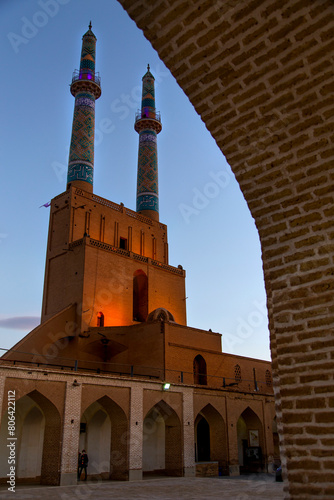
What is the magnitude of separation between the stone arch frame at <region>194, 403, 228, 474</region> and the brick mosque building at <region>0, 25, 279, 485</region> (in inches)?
1.6

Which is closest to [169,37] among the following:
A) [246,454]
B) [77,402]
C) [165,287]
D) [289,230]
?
[289,230]

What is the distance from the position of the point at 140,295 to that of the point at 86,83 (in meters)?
13.7

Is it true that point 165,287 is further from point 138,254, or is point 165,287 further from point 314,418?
point 314,418

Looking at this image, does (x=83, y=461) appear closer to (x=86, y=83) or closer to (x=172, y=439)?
(x=172, y=439)

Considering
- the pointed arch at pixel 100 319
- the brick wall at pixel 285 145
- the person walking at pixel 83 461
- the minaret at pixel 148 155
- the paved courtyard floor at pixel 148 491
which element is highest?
the minaret at pixel 148 155

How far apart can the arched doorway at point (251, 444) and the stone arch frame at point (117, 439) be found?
7176 millimetres

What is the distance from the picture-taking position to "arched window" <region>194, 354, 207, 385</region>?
19.3 metres

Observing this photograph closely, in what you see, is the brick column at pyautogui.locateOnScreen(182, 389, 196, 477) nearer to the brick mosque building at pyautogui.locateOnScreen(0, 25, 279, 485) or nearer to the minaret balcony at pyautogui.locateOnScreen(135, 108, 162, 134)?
the brick mosque building at pyautogui.locateOnScreen(0, 25, 279, 485)

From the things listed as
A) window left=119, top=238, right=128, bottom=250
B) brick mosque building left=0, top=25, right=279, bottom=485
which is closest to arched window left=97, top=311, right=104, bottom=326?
brick mosque building left=0, top=25, right=279, bottom=485

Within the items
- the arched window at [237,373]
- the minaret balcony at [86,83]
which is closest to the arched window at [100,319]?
the arched window at [237,373]

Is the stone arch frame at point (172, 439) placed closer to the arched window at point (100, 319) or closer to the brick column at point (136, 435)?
the brick column at point (136, 435)

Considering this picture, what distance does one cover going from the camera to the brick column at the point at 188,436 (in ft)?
52.1

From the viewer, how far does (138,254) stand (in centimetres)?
2419

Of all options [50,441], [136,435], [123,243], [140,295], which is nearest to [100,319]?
[140,295]
